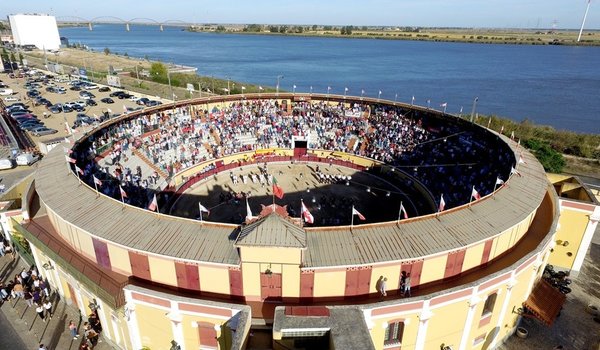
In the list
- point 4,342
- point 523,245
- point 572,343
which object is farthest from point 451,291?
point 4,342

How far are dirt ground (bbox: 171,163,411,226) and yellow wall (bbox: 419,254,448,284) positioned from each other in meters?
16.7

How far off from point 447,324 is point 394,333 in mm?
3187

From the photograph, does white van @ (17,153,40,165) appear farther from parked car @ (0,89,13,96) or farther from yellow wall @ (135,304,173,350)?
parked car @ (0,89,13,96)

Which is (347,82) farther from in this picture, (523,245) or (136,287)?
(136,287)

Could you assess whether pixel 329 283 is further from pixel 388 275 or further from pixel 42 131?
pixel 42 131

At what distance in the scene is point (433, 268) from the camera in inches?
841

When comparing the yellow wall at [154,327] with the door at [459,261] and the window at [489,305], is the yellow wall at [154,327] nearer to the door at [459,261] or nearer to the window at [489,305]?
the door at [459,261]

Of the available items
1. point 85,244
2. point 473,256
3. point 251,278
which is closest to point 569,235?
point 473,256

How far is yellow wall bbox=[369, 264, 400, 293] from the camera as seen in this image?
20.2m

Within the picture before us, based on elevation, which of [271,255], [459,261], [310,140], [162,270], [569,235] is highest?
[271,255]

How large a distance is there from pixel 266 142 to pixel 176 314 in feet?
126

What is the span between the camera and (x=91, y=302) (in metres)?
24.2

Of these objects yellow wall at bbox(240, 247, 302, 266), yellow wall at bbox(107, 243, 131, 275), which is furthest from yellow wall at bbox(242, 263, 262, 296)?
yellow wall at bbox(107, 243, 131, 275)

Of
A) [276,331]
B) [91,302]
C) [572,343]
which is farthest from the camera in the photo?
[572,343]
